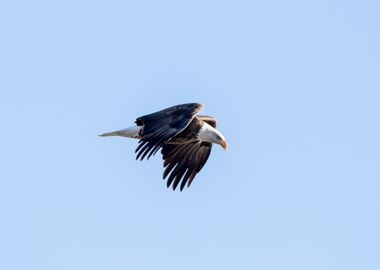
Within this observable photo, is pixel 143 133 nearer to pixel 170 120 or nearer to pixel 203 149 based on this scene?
pixel 170 120

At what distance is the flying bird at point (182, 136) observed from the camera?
1105 inches

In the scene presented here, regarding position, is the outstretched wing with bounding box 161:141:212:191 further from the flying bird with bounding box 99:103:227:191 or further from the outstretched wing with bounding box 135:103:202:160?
the outstretched wing with bounding box 135:103:202:160

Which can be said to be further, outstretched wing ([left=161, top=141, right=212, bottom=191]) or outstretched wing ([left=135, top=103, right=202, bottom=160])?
outstretched wing ([left=161, top=141, right=212, bottom=191])

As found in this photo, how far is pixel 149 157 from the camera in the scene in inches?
1056

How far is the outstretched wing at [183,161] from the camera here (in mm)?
29594

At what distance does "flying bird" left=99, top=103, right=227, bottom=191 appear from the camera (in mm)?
28078

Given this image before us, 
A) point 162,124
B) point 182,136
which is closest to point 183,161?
point 182,136

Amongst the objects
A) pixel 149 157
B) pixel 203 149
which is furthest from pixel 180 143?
pixel 149 157

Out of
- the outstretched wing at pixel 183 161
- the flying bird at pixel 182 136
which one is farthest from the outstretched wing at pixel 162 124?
the outstretched wing at pixel 183 161

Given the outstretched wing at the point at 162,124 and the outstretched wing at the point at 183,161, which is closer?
the outstretched wing at the point at 162,124

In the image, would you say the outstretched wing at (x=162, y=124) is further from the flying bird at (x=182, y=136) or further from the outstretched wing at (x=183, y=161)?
the outstretched wing at (x=183, y=161)

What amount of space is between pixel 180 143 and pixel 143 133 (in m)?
2.04

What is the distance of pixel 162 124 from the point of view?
91.9ft

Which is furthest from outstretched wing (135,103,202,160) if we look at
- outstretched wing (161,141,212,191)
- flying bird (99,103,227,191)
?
outstretched wing (161,141,212,191)
